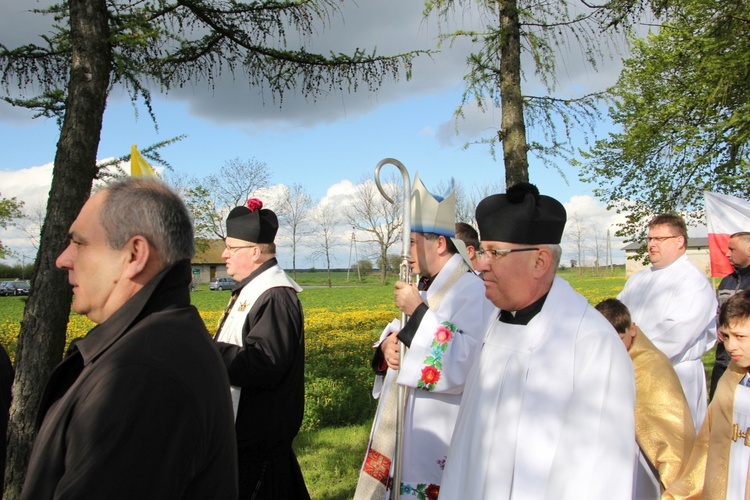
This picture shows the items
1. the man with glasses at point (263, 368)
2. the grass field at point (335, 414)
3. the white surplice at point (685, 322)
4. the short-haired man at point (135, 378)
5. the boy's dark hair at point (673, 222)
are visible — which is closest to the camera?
the short-haired man at point (135, 378)

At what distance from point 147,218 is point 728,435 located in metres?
2.96

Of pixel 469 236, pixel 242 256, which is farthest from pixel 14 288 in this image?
pixel 469 236

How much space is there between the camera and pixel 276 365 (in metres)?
3.41

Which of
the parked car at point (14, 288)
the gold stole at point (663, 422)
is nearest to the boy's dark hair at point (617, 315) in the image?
the gold stole at point (663, 422)

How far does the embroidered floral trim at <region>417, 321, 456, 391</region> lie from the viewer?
3152 mm

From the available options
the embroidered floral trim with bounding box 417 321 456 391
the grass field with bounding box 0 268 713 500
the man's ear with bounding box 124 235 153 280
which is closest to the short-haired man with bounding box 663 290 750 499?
the embroidered floral trim with bounding box 417 321 456 391

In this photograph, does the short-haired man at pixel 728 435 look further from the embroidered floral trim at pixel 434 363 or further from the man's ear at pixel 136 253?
the man's ear at pixel 136 253

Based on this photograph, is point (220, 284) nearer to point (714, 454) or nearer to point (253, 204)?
point (253, 204)

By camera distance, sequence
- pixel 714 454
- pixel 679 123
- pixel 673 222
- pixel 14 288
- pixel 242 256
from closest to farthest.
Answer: pixel 714 454 → pixel 242 256 → pixel 673 222 → pixel 679 123 → pixel 14 288

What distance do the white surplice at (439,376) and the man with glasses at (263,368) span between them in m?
0.72

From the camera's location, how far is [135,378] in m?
1.44

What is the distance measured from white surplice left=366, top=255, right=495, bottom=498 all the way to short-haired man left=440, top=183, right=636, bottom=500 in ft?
1.98

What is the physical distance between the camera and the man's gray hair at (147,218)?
1.73 m

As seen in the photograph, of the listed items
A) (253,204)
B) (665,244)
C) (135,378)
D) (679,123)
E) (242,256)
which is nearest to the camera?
(135,378)
